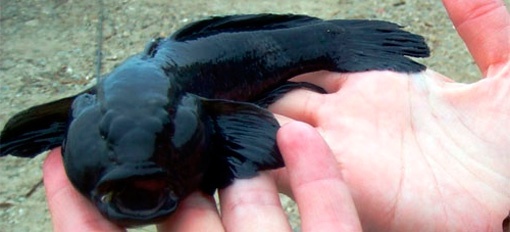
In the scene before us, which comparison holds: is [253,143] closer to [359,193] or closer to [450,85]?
[359,193]

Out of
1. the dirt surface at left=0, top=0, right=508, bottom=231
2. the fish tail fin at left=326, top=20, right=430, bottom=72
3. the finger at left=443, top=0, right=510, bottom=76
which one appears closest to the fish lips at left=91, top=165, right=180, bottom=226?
the fish tail fin at left=326, top=20, right=430, bottom=72

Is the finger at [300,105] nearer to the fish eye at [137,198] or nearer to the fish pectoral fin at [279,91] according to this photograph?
the fish pectoral fin at [279,91]

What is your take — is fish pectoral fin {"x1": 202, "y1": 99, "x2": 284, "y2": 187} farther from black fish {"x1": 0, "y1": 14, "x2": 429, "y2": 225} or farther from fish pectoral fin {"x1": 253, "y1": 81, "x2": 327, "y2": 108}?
fish pectoral fin {"x1": 253, "y1": 81, "x2": 327, "y2": 108}

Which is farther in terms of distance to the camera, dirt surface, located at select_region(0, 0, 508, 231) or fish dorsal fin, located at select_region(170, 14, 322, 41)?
dirt surface, located at select_region(0, 0, 508, 231)

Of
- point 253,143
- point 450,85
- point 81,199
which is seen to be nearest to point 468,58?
point 450,85

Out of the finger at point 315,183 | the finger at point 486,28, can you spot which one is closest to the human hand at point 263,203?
the finger at point 315,183

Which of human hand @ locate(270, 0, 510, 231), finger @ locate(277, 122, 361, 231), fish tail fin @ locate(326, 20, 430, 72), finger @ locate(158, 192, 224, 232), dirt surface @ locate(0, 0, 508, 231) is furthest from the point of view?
dirt surface @ locate(0, 0, 508, 231)
